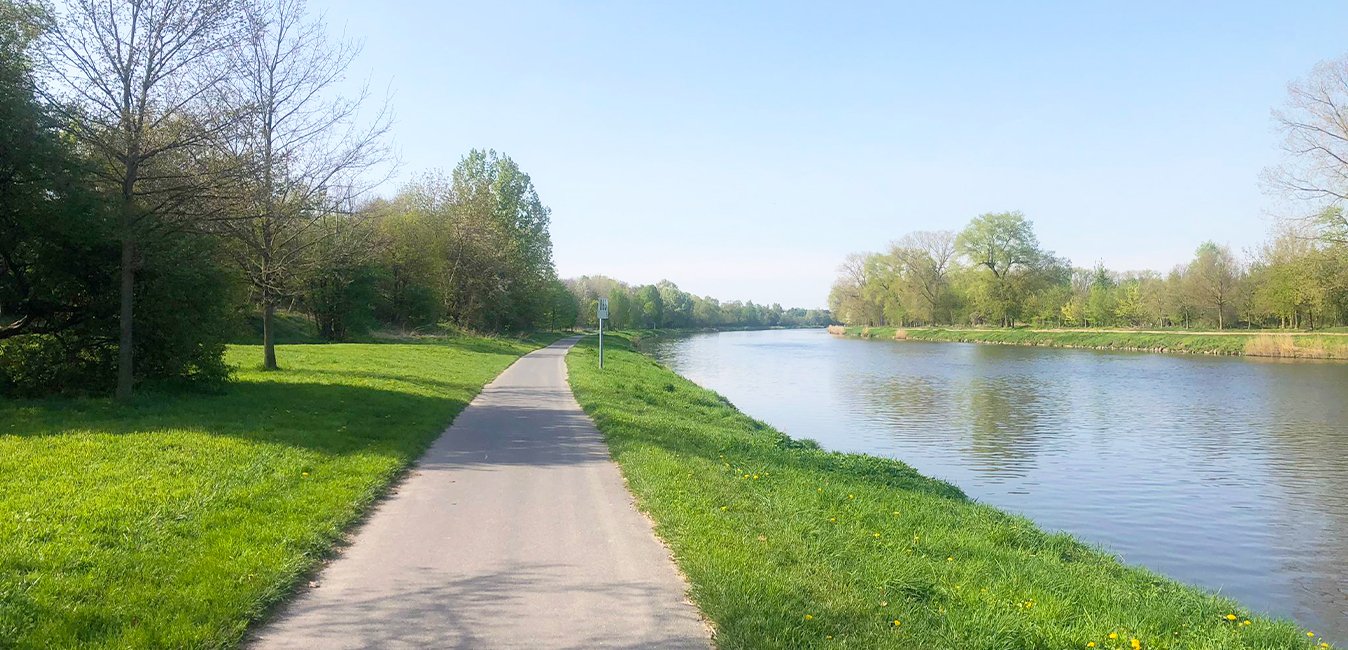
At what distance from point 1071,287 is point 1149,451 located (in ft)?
268

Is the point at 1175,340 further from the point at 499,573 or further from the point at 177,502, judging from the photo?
the point at 177,502

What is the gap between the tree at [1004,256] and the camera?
268ft

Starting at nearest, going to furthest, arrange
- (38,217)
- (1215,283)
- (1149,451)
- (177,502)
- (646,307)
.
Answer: (177,502) < (38,217) < (1149,451) < (1215,283) < (646,307)

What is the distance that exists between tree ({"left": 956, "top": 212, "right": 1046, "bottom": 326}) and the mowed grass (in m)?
76.2

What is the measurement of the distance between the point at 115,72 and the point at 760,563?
1400cm

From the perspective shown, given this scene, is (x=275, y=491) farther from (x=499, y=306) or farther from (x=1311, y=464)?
(x=499, y=306)

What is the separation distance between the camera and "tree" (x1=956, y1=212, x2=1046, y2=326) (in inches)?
3211

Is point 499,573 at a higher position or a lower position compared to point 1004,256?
lower

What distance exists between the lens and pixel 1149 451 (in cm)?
1695

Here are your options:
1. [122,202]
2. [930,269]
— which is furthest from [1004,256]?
[122,202]

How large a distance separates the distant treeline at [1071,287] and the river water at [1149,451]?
40.9ft

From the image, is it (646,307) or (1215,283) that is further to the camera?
(646,307)

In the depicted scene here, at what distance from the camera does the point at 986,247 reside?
83438 millimetres

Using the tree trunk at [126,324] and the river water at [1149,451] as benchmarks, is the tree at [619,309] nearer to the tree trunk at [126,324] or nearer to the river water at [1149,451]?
the river water at [1149,451]
